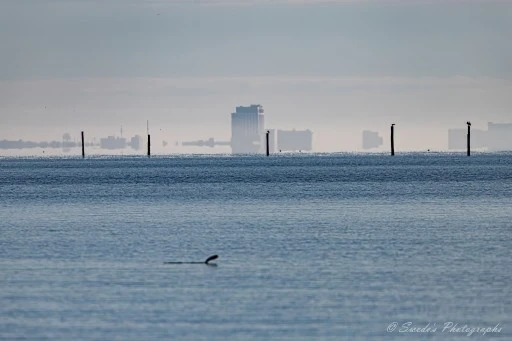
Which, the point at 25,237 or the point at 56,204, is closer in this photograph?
the point at 25,237

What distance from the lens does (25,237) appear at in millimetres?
58812

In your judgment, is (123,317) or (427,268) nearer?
(123,317)

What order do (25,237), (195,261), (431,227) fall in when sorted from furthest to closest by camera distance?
(431,227)
(25,237)
(195,261)

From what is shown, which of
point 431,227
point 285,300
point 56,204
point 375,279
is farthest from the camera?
point 56,204

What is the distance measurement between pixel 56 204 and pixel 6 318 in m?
59.7

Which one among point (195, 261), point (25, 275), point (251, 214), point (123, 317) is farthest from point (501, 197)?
point (123, 317)

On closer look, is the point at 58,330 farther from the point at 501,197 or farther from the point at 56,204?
the point at 501,197

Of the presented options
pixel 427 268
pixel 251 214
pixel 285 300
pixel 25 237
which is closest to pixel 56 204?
pixel 251 214

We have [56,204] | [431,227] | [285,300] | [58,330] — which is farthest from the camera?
[56,204]

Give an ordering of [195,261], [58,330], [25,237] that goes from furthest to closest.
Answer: [25,237] < [195,261] < [58,330]

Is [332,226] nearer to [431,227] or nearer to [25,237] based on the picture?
[431,227]

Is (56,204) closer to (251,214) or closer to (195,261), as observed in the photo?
(251,214)

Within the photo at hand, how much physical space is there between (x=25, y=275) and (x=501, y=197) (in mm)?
59863

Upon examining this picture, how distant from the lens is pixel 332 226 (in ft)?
210
